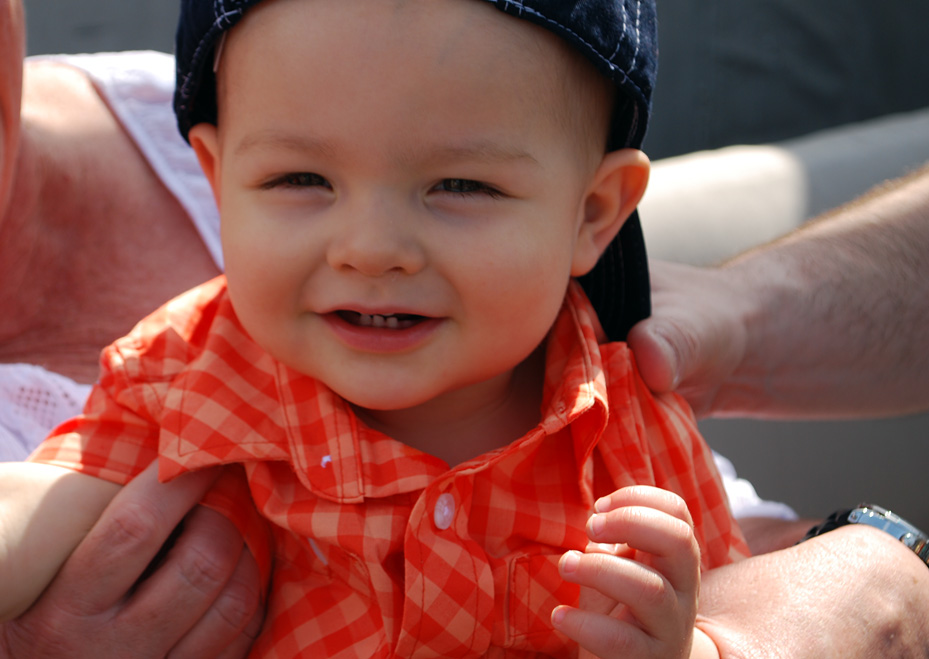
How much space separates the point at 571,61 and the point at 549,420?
39 centimetres

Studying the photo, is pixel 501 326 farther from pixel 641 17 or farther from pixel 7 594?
pixel 7 594

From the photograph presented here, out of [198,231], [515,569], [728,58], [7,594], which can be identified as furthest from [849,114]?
[7,594]

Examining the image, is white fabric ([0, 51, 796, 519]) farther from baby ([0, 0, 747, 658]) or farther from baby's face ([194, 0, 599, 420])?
baby's face ([194, 0, 599, 420])

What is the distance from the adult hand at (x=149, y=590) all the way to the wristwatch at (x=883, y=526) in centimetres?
80

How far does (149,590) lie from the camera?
3.17ft

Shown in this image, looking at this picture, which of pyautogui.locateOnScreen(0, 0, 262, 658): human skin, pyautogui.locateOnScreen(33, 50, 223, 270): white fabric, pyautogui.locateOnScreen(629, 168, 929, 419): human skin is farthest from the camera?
pyautogui.locateOnScreen(33, 50, 223, 270): white fabric

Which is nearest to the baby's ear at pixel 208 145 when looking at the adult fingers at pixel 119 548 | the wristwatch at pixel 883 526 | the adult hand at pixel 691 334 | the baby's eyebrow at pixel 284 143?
the baby's eyebrow at pixel 284 143

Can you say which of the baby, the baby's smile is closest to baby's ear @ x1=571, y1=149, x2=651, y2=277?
the baby

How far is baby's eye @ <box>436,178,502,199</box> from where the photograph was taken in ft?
2.91

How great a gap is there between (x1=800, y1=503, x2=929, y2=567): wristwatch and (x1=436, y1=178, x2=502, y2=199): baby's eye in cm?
72

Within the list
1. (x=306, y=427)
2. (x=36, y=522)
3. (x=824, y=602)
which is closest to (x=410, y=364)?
(x=306, y=427)

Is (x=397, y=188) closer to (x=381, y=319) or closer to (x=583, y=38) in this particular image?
(x=381, y=319)

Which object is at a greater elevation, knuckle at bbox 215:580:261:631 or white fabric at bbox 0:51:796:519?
white fabric at bbox 0:51:796:519

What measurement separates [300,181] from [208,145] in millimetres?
Result: 183
